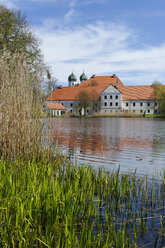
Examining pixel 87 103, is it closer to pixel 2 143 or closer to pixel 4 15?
pixel 4 15

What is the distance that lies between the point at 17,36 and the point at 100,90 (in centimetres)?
6308

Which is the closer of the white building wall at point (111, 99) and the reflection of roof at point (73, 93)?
the white building wall at point (111, 99)

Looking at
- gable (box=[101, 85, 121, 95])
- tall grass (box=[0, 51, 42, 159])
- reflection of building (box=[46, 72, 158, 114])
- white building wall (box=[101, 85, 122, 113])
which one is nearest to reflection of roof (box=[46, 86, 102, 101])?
reflection of building (box=[46, 72, 158, 114])

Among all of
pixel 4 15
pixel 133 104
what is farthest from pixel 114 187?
pixel 133 104

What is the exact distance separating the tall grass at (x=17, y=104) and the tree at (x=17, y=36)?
1947cm

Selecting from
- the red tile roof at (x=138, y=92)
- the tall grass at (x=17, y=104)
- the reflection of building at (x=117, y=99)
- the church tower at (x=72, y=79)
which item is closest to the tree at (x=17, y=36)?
the tall grass at (x=17, y=104)

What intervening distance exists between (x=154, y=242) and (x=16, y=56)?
444 cm

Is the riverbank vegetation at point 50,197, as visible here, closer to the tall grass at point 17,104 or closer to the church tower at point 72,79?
the tall grass at point 17,104

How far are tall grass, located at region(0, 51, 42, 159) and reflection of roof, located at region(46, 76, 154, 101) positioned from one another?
7518 centimetres

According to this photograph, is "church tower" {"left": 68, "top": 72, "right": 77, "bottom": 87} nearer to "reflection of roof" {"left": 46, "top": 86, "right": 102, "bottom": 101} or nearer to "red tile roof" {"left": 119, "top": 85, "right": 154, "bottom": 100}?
"reflection of roof" {"left": 46, "top": 86, "right": 102, "bottom": 101}

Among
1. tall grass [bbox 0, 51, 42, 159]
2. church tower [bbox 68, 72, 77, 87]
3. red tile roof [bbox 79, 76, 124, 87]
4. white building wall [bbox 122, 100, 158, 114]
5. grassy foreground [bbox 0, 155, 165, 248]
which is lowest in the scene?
grassy foreground [bbox 0, 155, 165, 248]

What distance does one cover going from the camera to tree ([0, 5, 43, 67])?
25219mm

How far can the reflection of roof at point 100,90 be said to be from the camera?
86.0 metres

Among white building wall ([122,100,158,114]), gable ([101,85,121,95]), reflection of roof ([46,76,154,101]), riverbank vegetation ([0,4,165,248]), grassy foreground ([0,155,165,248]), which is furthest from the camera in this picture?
reflection of roof ([46,76,154,101])
